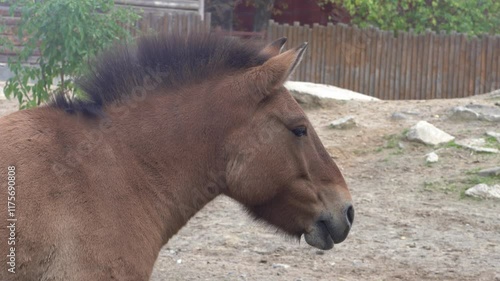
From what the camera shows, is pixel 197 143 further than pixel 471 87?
No

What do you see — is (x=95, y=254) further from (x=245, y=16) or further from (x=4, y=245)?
(x=245, y=16)

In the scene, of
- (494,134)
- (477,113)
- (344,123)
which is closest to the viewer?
(494,134)

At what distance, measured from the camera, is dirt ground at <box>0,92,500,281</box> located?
268 inches

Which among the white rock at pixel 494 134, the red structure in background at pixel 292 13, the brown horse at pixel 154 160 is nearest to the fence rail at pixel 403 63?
the red structure in background at pixel 292 13

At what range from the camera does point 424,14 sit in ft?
72.5

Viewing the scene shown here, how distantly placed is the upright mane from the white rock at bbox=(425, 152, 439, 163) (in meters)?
5.61

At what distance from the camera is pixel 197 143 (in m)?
3.98

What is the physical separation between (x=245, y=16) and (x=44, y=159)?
23759mm

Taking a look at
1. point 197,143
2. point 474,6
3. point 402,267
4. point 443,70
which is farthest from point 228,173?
point 474,6

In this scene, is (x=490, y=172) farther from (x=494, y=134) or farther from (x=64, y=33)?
(x=64, y=33)

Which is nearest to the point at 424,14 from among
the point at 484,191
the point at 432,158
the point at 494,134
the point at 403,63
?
the point at 403,63

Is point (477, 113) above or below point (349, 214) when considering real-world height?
below

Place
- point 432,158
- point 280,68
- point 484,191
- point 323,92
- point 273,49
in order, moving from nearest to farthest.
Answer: point 280,68 → point 273,49 → point 484,191 → point 432,158 → point 323,92

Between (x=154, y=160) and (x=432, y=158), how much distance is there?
617 cm
